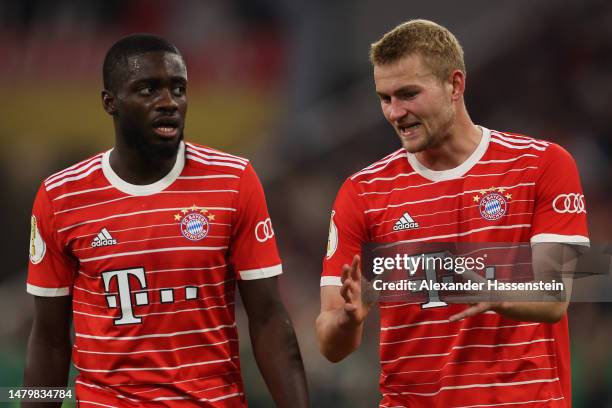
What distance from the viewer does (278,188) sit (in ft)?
28.4

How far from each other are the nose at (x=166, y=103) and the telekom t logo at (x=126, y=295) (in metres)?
0.58

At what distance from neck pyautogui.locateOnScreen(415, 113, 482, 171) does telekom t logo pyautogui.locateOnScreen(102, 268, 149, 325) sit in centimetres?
113

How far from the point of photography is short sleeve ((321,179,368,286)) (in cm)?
411

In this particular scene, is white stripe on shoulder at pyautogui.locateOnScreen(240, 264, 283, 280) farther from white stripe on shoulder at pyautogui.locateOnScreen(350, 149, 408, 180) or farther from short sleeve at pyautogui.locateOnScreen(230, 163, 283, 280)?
white stripe on shoulder at pyautogui.locateOnScreen(350, 149, 408, 180)

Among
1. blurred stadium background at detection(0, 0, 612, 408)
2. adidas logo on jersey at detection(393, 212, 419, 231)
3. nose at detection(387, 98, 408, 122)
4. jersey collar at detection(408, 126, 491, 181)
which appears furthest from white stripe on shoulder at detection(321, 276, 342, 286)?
blurred stadium background at detection(0, 0, 612, 408)

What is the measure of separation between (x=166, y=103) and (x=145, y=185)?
34 cm

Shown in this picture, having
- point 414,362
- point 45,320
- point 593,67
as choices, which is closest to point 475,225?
point 414,362

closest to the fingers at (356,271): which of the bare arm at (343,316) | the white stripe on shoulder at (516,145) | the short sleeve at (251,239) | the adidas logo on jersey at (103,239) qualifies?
the bare arm at (343,316)

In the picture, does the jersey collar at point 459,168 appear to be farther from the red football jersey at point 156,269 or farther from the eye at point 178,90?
the eye at point 178,90

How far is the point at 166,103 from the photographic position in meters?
3.96

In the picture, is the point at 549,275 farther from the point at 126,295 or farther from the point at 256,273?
the point at 126,295

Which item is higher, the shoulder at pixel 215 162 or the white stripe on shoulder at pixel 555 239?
the shoulder at pixel 215 162

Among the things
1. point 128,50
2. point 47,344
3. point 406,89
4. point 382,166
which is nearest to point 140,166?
point 128,50

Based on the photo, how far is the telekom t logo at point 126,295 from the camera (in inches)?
156
